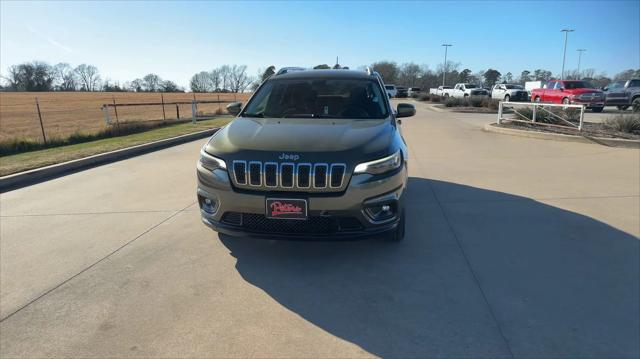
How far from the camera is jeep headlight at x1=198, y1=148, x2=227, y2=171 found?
138 inches

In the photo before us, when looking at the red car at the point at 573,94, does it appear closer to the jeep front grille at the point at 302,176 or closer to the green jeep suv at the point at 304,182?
the green jeep suv at the point at 304,182

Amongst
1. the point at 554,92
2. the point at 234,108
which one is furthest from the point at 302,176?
the point at 554,92

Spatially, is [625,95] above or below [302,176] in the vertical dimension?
below

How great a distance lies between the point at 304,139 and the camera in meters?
3.58

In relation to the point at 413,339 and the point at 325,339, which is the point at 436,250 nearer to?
the point at 413,339

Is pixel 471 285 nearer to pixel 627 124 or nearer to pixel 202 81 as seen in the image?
pixel 627 124

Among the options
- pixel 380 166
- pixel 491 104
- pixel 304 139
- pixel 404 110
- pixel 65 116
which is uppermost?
pixel 404 110

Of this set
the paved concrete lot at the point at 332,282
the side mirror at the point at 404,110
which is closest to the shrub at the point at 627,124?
the paved concrete lot at the point at 332,282

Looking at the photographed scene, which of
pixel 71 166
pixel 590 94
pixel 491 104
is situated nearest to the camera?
pixel 71 166

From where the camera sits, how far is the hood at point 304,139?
3.39 metres

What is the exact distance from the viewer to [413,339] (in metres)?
A: 2.60

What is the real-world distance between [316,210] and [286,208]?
0.79 ft

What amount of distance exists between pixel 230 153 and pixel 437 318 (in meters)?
2.08

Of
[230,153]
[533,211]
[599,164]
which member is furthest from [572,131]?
[230,153]
